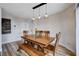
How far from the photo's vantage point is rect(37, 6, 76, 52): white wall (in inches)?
55.3

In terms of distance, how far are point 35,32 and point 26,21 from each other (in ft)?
0.91

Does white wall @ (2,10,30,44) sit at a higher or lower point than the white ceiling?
lower

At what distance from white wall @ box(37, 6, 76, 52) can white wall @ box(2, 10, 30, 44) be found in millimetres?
295

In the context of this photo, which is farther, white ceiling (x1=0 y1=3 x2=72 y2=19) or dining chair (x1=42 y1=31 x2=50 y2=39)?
dining chair (x1=42 y1=31 x2=50 y2=39)

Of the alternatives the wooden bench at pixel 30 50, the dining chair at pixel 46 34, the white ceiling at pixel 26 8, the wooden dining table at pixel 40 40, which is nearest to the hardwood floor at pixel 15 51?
the wooden bench at pixel 30 50

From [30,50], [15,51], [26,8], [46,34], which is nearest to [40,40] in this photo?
[46,34]

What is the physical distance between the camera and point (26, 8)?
144 centimetres

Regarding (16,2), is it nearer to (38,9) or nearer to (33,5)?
(33,5)

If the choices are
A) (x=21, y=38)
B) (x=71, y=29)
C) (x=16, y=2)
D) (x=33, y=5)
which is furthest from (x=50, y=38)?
(x=16, y=2)

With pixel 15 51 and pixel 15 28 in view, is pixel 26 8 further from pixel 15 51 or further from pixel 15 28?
pixel 15 51

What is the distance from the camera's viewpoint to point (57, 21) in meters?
1.53

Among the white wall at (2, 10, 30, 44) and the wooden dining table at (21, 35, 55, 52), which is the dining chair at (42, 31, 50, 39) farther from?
the white wall at (2, 10, 30, 44)

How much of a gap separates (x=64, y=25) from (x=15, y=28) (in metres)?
0.95

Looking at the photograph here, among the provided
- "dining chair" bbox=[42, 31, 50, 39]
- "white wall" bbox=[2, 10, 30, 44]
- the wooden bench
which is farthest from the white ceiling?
the wooden bench
